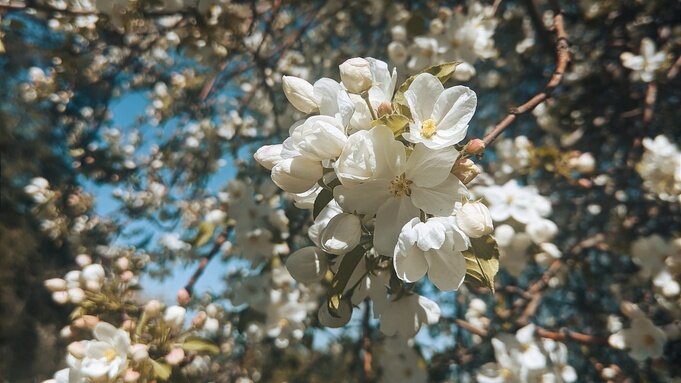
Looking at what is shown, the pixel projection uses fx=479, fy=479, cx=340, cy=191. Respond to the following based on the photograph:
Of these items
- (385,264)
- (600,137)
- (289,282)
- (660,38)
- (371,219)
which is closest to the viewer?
(371,219)

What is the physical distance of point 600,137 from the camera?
3258 mm

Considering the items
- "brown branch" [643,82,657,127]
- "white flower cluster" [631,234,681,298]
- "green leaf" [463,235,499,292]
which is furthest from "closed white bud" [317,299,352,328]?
"brown branch" [643,82,657,127]

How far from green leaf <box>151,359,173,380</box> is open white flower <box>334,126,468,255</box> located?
3.05 ft

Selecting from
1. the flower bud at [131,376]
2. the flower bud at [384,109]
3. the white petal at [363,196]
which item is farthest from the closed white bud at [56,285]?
the flower bud at [384,109]

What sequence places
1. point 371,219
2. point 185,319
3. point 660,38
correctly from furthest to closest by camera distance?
1. point 660,38
2. point 185,319
3. point 371,219

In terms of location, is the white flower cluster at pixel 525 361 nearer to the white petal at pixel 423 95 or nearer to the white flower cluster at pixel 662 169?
the white flower cluster at pixel 662 169

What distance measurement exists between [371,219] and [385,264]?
218mm

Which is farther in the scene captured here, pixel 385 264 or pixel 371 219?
pixel 385 264

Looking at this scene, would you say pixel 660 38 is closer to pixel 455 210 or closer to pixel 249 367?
pixel 455 210

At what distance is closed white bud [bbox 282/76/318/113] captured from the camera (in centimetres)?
108

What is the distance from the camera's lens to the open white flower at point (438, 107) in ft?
Answer: 3.28

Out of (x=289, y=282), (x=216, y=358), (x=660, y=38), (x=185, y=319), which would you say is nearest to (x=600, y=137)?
(x=660, y=38)

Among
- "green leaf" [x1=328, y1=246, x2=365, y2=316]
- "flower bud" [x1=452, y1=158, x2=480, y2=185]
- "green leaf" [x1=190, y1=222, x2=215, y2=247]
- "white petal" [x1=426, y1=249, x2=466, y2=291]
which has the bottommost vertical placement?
"green leaf" [x1=190, y1=222, x2=215, y2=247]

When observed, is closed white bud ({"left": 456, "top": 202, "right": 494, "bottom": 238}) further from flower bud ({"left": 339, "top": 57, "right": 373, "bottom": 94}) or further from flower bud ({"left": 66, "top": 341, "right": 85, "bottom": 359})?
flower bud ({"left": 66, "top": 341, "right": 85, "bottom": 359})
